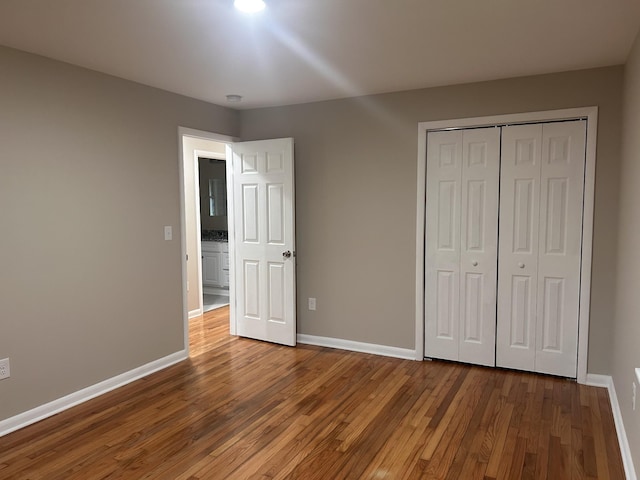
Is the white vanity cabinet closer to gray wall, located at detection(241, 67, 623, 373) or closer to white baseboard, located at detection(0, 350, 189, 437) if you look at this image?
gray wall, located at detection(241, 67, 623, 373)

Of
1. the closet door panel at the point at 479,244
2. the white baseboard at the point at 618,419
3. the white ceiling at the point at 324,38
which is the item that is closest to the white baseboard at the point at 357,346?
the closet door panel at the point at 479,244

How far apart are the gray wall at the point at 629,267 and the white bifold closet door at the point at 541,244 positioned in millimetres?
335

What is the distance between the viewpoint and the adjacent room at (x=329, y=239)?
250 centimetres

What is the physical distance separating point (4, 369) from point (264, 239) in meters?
2.36

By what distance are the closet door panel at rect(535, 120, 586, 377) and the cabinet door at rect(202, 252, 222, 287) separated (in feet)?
14.9

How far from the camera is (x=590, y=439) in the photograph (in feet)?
8.89

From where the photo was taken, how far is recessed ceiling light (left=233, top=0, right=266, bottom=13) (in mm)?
2135

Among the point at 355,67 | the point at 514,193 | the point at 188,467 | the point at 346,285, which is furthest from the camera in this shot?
the point at 346,285

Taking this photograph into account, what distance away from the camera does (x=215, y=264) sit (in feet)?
22.5

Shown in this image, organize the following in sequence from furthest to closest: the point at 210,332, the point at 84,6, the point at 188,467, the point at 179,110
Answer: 1. the point at 210,332
2. the point at 179,110
3. the point at 188,467
4. the point at 84,6

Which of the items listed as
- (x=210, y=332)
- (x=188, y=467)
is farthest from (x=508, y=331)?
(x=210, y=332)

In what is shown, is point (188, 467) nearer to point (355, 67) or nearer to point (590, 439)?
point (590, 439)

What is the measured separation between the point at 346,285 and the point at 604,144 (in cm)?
236

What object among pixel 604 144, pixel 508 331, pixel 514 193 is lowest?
pixel 508 331
